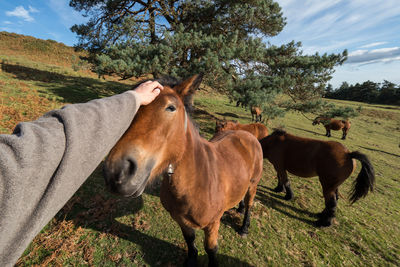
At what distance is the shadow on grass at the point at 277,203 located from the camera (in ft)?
15.1

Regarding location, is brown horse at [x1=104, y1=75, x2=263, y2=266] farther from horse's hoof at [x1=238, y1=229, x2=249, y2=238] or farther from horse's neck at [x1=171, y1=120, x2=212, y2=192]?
horse's hoof at [x1=238, y1=229, x2=249, y2=238]

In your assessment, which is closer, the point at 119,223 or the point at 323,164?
the point at 119,223

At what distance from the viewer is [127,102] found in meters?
1.21

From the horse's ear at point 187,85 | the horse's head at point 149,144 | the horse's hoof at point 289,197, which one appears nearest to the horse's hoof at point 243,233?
the horse's hoof at point 289,197

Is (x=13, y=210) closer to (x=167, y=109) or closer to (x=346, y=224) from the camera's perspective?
(x=167, y=109)

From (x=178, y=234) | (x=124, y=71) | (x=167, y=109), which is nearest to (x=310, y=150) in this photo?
(x=178, y=234)

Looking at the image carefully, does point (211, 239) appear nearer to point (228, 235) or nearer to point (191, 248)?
point (191, 248)

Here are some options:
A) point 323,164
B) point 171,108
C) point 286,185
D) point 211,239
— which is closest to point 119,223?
point 211,239

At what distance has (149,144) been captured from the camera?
1343 millimetres

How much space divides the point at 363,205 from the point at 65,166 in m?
8.01

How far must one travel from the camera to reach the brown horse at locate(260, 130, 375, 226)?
401 centimetres

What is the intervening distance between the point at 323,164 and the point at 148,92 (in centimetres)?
484

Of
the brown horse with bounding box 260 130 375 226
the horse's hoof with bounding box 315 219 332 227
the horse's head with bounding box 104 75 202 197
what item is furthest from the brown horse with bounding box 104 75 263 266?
the horse's hoof with bounding box 315 219 332 227

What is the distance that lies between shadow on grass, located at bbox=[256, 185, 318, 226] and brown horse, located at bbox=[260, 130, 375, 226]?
0.63 feet
